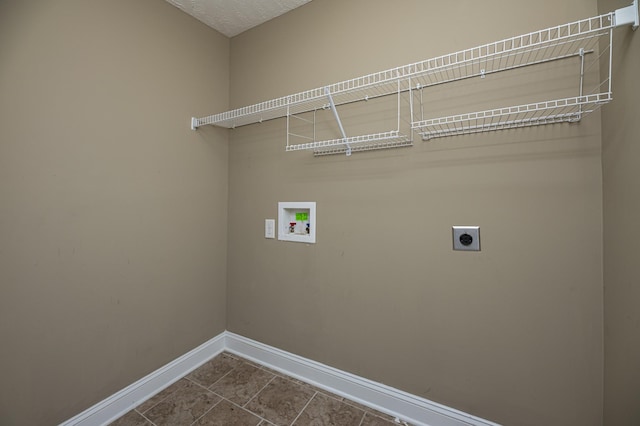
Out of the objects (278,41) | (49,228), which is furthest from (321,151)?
(49,228)

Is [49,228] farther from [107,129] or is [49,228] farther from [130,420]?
[130,420]

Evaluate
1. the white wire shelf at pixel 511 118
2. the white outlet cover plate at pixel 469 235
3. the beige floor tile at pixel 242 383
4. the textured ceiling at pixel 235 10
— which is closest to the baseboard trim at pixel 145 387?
the beige floor tile at pixel 242 383

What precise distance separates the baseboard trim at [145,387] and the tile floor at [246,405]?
0.14 feet

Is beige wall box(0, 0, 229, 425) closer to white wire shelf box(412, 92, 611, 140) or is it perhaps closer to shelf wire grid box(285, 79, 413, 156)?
shelf wire grid box(285, 79, 413, 156)

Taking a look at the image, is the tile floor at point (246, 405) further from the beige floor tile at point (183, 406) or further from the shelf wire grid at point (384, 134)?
the shelf wire grid at point (384, 134)

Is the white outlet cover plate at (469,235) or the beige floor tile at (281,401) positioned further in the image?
the beige floor tile at (281,401)

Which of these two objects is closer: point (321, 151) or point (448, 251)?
point (448, 251)

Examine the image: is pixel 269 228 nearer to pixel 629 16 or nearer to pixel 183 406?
pixel 183 406

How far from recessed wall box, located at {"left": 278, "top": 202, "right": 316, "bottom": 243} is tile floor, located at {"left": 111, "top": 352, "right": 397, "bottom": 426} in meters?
0.96

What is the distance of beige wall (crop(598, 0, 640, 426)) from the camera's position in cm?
85

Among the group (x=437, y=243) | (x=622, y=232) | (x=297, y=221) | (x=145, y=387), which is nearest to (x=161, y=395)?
(x=145, y=387)

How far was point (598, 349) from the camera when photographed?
1.08 meters

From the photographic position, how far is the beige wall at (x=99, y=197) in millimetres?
1151

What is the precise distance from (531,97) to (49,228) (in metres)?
2.32
